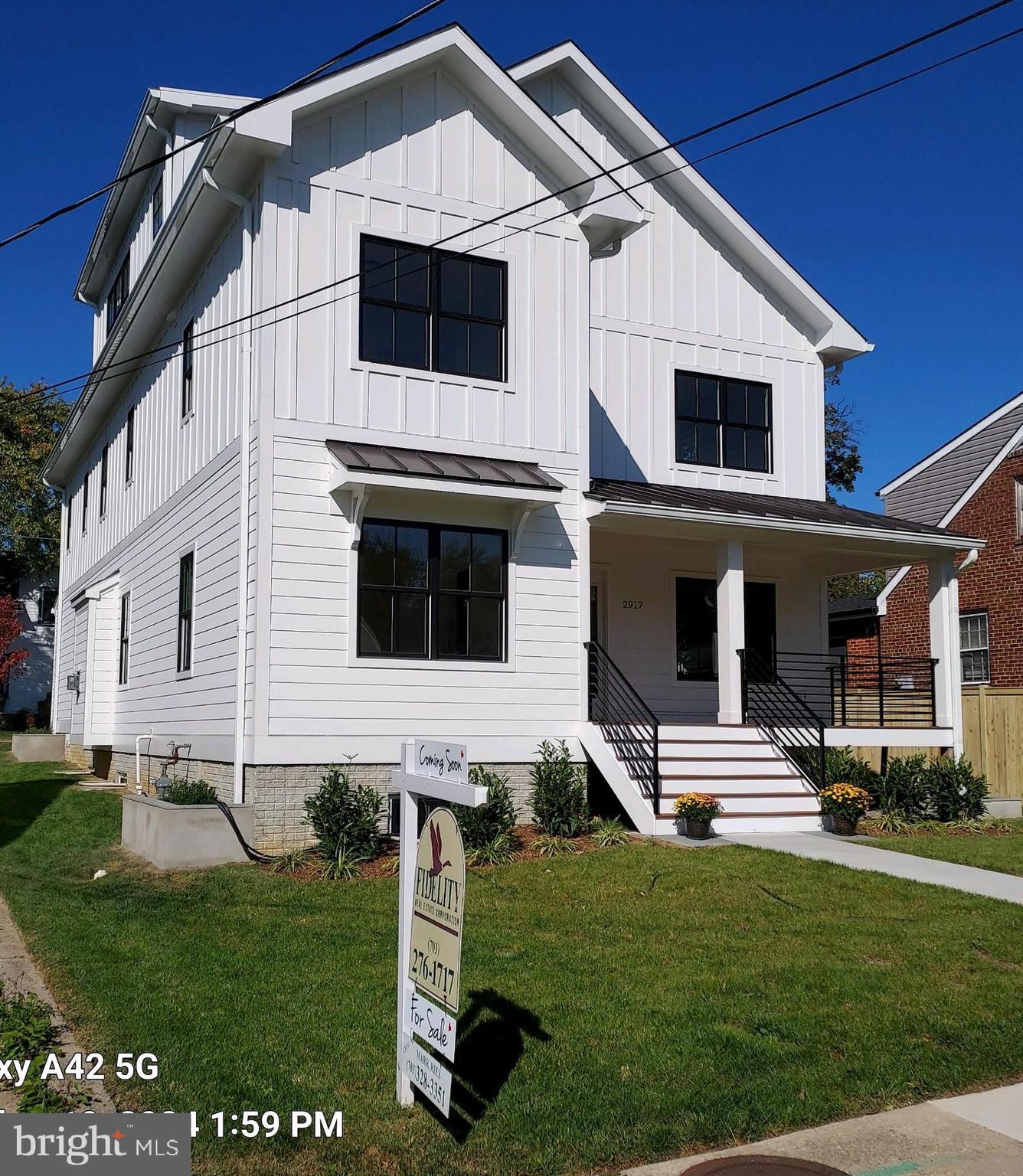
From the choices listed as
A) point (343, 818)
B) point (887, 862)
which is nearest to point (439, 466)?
point (343, 818)

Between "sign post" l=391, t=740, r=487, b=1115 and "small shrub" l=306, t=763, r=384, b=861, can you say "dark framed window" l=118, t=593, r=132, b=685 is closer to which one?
"small shrub" l=306, t=763, r=384, b=861

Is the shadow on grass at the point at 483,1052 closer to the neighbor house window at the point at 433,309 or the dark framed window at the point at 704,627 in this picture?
the neighbor house window at the point at 433,309

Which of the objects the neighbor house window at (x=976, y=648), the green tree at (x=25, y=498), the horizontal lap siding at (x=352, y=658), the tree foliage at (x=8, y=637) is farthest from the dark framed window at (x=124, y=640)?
the green tree at (x=25, y=498)

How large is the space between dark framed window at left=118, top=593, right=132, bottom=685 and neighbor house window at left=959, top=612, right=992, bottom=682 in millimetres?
15530

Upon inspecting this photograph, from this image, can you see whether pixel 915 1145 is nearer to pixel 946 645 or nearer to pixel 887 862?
pixel 887 862

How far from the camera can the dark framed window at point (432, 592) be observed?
500 inches

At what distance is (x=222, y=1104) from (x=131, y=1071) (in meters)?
0.63

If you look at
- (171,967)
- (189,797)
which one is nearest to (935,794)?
(189,797)

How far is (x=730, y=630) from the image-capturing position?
48.7ft

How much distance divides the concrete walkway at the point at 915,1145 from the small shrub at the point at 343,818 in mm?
6606

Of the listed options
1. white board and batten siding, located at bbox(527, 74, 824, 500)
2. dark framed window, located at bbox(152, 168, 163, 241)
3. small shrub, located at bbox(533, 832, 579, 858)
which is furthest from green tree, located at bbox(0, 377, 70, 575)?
small shrub, located at bbox(533, 832, 579, 858)

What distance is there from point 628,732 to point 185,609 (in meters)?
6.01

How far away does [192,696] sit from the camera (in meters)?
14.3

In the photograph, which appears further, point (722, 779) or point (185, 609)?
point (185, 609)
